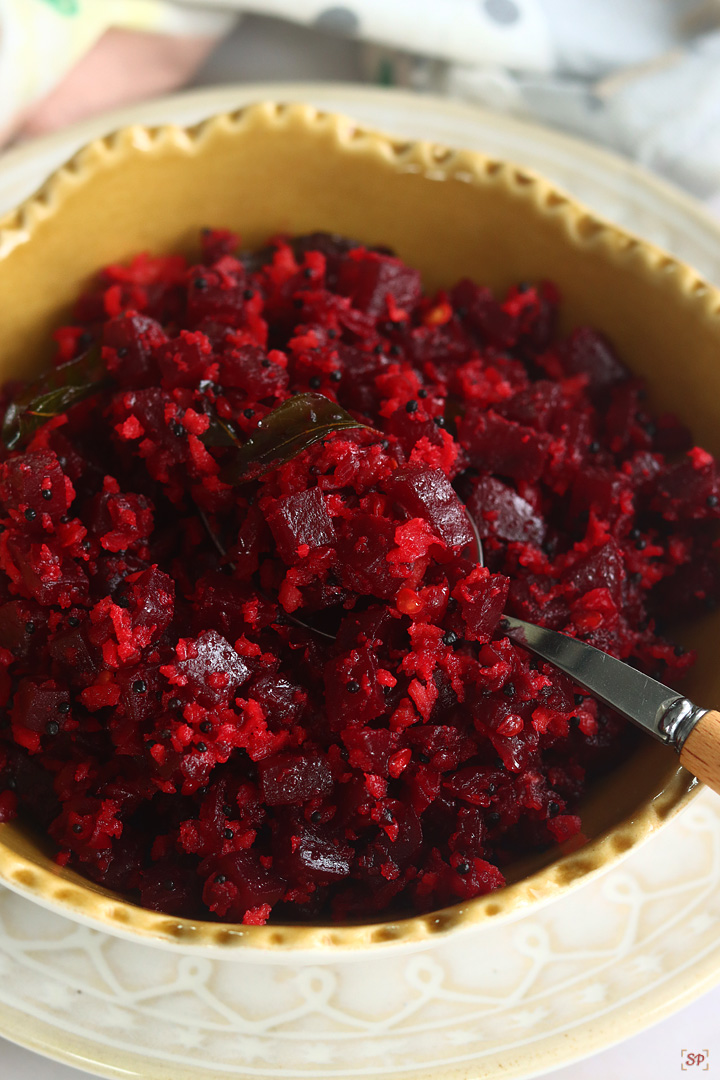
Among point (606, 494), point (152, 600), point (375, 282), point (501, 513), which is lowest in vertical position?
point (152, 600)

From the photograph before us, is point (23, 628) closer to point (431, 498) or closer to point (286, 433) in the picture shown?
point (286, 433)

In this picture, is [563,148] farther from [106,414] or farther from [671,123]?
[106,414]

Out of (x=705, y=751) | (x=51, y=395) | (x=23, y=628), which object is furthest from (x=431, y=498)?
(x=51, y=395)

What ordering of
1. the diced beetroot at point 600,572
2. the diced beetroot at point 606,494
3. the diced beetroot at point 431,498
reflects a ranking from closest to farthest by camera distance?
the diced beetroot at point 431,498 → the diced beetroot at point 600,572 → the diced beetroot at point 606,494

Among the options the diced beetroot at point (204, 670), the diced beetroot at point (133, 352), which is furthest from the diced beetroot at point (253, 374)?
the diced beetroot at point (204, 670)

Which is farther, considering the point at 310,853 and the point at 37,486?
the point at 37,486

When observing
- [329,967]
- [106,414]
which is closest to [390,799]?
[329,967]

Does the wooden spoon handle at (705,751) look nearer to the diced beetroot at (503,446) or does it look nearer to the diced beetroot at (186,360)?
the diced beetroot at (503,446)
